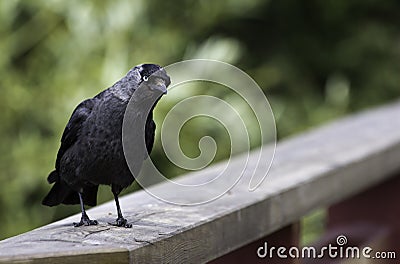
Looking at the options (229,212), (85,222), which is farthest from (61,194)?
(229,212)

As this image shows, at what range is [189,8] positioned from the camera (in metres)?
3.93

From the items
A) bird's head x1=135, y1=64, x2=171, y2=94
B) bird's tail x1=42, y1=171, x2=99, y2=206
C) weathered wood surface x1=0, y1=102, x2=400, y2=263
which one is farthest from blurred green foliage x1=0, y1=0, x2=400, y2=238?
bird's head x1=135, y1=64, x2=171, y2=94

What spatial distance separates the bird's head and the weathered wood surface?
0.62 ft

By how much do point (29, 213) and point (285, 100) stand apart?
161 cm

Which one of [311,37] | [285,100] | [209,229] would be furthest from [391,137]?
[311,37]

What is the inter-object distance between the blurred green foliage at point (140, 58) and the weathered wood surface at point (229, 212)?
1398mm

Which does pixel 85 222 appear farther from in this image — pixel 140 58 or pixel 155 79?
pixel 140 58

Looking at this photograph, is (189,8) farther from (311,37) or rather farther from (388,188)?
(388,188)

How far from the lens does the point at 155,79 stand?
102 centimetres

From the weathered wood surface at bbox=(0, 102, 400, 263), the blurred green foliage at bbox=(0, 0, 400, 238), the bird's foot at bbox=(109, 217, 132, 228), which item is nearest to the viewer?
the weathered wood surface at bbox=(0, 102, 400, 263)

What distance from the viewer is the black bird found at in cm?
104

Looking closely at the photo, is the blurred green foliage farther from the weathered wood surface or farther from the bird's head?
the bird's head

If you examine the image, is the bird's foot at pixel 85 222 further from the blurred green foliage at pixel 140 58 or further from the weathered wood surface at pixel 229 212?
the blurred green foliage at pixel 140 58

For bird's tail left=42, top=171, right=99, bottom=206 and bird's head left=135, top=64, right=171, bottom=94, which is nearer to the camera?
bird's head left=135, top=64, right=171, bottom=94
